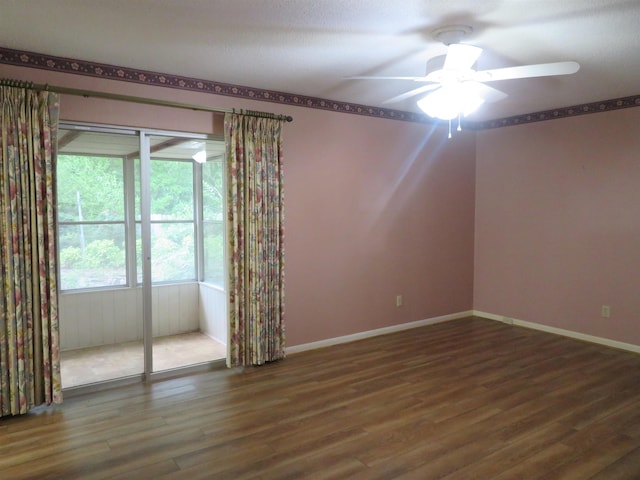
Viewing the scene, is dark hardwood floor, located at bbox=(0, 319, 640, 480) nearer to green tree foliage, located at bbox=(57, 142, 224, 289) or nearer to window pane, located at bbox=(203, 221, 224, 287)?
window pane, located at bbox=(203, 221, 224, 287)

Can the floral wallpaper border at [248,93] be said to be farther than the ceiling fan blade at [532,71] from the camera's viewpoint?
Yes

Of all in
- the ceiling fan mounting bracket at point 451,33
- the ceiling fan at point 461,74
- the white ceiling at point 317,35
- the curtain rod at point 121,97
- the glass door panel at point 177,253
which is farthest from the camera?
the glass door panel at point 177,253

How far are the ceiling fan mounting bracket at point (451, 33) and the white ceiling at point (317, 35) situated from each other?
0.06 metres

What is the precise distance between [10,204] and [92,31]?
1.27 m

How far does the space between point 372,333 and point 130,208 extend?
2.84 metres

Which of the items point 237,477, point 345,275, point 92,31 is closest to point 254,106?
point 92,31

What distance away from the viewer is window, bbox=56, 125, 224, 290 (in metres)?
3.81

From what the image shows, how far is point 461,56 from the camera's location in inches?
100

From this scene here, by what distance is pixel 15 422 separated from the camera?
3025 mm

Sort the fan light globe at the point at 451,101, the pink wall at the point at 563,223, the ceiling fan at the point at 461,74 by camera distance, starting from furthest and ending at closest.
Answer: the pink wall at the point at 563,223, the fan light globe at the point at 451,101, the ceiling fan at the point at 461,74

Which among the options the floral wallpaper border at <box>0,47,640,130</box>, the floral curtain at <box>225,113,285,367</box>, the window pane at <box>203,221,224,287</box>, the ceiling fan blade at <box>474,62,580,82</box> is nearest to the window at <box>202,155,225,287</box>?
the window pane at <box>203,221,224,287</box>

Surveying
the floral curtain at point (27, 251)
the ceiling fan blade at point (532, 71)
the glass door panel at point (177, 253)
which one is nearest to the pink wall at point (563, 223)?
the ceiling fan blade at point (532, 71)

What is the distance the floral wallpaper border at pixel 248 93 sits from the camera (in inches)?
126

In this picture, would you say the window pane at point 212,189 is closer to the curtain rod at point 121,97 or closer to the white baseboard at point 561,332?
the curtain rod at point 121,97
